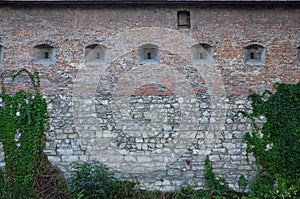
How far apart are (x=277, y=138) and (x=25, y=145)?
20.5ft

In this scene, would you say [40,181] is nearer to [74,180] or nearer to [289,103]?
[74,180]

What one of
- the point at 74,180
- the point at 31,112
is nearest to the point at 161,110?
the point at 74,180

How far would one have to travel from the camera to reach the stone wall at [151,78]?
28.7 feet

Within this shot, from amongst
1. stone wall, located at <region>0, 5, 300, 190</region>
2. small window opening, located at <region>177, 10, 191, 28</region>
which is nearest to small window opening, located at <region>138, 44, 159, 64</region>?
stone wall, located at <region>0, 5, 300, 190</region>

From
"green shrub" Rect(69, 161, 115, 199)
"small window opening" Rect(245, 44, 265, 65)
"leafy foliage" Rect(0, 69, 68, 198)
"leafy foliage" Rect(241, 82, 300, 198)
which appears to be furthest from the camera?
"small window opening" Rect(245, 44, 265, 65)

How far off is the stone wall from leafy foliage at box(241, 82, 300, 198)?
0.25 metres

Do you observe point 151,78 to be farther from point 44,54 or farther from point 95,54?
point 44,54

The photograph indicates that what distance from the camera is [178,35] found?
9156 mm

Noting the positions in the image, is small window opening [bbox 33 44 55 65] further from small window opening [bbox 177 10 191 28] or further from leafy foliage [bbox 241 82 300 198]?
leafy foliage [bbox 241 82 300 198]

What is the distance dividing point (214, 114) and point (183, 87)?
104 centimetres

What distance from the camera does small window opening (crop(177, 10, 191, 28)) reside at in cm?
930

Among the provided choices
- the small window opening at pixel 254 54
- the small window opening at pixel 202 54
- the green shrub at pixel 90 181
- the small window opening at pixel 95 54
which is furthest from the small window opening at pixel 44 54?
the small window opening at pixel 254 54

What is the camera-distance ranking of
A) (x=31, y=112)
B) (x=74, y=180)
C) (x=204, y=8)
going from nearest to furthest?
(x=74, y=180) → (x=31, y=112) → (x=204, y=8)

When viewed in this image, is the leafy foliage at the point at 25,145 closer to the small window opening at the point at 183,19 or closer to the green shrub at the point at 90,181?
the green shrub at the point at 90,181
